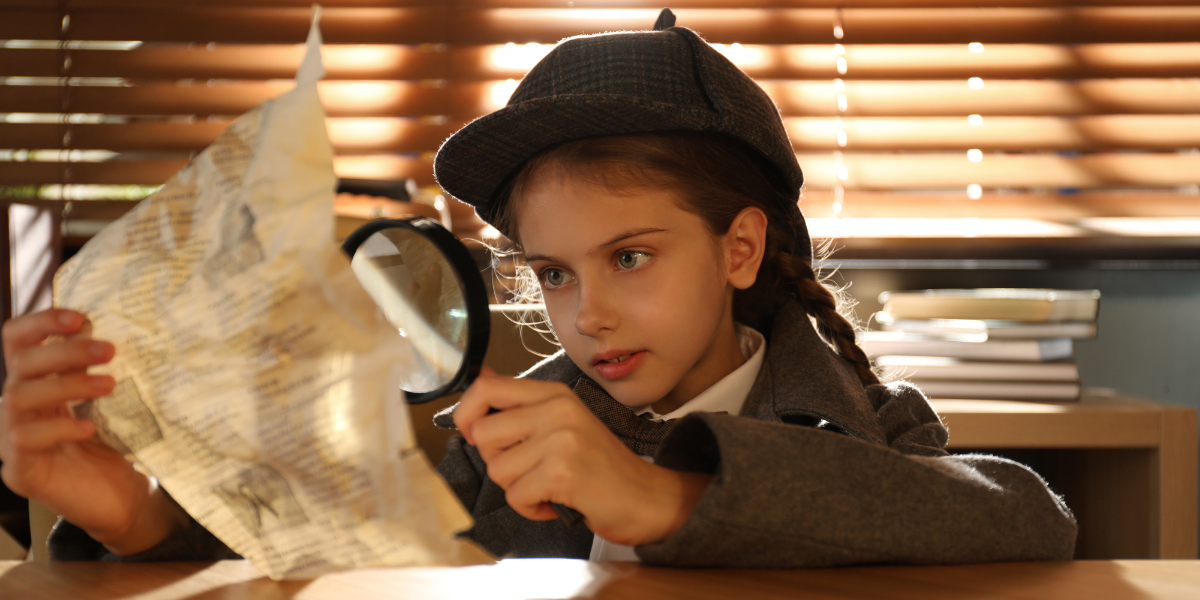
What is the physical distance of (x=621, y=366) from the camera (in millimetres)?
958

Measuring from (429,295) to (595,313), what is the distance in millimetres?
285

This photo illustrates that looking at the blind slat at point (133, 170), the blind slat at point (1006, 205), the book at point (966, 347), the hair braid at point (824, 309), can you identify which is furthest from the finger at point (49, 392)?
the blind slat at point (1006, 205)

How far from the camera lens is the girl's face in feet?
3.05

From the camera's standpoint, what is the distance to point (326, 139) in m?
0.47

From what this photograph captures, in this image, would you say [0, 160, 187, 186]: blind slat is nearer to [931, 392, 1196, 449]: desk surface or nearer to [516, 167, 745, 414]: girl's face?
[516, 167, 745, 414]: girl's face

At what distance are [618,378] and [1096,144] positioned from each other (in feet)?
5.13

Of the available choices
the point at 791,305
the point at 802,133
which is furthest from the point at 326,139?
the point at 802,133

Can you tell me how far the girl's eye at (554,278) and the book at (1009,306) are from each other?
3.17 feet

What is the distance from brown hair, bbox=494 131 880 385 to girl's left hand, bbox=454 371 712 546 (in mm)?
430

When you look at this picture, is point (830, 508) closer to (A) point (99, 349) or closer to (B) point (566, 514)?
(B) point (566, 514)

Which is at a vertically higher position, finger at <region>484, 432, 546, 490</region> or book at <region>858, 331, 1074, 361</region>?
finger at <region>484, 432, 546, 490</region>

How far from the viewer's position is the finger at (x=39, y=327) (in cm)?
55

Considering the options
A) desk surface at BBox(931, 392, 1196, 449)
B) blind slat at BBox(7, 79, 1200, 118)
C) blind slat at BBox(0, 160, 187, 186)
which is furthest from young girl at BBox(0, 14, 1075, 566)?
blind slat at BBox(0, 160, 187, 186)

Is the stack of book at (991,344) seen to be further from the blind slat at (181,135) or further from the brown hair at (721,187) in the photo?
the blind slat at (181,135)
